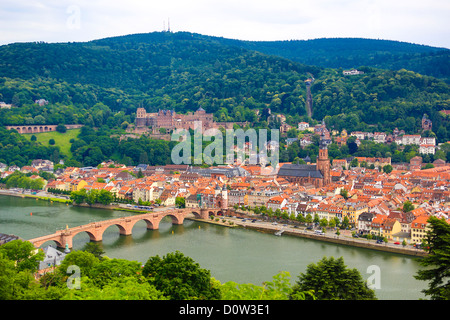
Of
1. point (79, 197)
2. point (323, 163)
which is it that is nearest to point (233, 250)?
point (79, 197)

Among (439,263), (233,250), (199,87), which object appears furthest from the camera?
(199,87)

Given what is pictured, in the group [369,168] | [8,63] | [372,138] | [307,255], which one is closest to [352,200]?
[307,255]

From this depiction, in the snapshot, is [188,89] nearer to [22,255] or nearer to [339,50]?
[22,255]

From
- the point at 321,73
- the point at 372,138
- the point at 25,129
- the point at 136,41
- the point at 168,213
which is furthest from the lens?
the point at 136,41

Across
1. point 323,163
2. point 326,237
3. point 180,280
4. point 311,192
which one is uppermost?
point 323,163

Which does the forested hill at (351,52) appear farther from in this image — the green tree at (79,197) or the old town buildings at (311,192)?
the green tree at (79,197)
